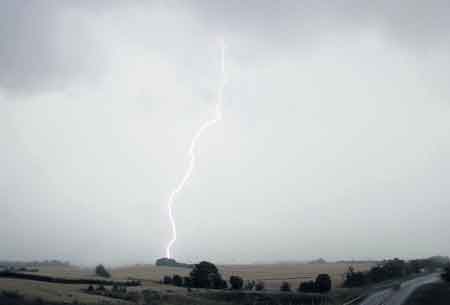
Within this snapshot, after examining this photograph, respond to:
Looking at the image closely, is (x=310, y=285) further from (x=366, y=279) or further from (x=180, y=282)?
(x=366, y=279)

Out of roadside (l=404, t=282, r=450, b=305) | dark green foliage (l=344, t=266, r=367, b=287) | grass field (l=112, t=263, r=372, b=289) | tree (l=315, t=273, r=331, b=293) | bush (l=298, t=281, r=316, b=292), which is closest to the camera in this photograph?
roadside (l=404, t=282, r=450, b=305)

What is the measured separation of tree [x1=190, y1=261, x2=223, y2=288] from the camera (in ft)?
300

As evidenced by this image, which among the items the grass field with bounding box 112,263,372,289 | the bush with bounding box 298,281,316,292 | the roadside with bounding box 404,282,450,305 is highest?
the grass field with bounding box 112,263,372,289

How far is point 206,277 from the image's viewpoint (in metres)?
92.3

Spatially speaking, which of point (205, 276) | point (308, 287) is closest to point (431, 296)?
point (308, 287)

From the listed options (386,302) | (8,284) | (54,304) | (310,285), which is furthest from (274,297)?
(54,304)

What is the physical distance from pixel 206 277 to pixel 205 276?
0.35m

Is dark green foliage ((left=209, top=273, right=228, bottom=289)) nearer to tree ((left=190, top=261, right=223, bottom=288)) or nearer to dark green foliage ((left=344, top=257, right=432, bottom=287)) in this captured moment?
tree ((left=190, top=261, right=223, bottom=288))

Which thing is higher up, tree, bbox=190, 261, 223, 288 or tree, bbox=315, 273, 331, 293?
tree, bbox=190, 261, 223, 288

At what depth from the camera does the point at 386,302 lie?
6262cm

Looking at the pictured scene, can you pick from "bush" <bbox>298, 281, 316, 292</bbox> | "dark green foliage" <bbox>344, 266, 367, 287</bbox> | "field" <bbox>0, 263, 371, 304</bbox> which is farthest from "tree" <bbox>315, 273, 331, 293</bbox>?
"dark green foliage" <bbox>344, 266, 367, 287</bbox>

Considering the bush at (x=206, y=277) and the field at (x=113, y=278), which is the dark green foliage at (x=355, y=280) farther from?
the bush at (x=206, y=277)

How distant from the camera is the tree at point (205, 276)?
300 ft

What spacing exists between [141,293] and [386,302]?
22.7 meters
